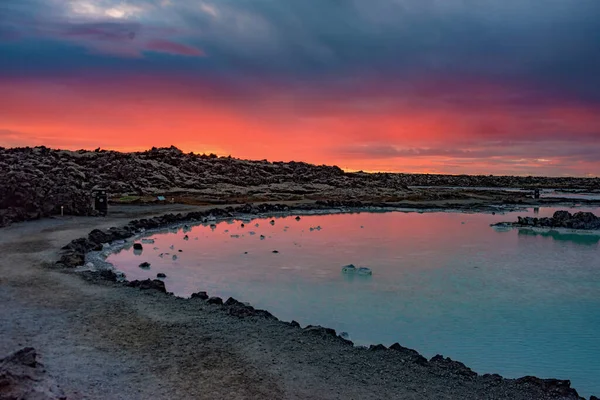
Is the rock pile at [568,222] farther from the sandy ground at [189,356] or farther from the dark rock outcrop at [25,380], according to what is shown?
the dark rock outcrop at [25,380]

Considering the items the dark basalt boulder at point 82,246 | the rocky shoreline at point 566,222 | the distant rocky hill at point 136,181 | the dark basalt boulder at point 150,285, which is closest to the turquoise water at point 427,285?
the dark basalt boulder at point 82,246

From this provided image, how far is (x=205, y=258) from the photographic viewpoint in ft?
78.7

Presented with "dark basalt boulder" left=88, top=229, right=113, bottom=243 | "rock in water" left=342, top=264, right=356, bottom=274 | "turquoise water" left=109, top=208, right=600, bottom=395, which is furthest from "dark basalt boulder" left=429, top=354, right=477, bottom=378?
"dark basalt boulder" left=88, top=229, right=113, bottom=243

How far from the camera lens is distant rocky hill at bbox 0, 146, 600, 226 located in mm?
31333

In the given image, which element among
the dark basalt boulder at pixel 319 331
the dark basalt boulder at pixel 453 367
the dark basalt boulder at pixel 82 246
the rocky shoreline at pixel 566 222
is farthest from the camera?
the rocky shoreline at pixel 566 222

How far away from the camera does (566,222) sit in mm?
39531

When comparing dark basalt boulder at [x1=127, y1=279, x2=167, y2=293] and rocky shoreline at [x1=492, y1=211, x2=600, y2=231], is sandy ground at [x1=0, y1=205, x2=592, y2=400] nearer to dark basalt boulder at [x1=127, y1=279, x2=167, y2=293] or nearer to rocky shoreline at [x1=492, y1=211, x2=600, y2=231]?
dark basalt boulder at [x1=127, y1=279, x2=167, y2=293]

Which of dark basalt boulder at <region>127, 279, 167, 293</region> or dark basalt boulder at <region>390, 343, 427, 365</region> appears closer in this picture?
dark basalt boulder at <region>390, 343, 427, 365</region>

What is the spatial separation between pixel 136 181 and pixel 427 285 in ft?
171

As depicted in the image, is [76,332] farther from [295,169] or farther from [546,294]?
[295,169]

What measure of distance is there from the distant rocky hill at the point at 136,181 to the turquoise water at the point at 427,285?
29.2 feet

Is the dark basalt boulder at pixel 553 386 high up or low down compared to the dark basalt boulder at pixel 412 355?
down

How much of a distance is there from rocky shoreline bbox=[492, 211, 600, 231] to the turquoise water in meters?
3.90

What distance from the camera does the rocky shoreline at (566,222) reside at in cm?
3875
